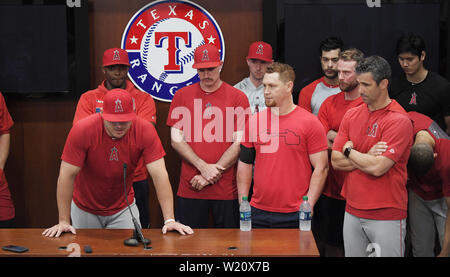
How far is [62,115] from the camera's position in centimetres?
556

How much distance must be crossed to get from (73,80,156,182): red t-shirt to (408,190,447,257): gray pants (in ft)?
7.13

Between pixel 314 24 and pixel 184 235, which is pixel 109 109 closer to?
pixel 184 235

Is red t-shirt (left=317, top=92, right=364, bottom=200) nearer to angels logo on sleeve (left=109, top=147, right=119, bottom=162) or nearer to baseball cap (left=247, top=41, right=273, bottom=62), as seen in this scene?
baseball cap (left=247, top=41, right=273, bottom=62)

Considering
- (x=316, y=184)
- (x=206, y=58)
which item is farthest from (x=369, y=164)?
(x=206, y=58)

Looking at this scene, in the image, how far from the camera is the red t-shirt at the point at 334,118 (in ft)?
15.3

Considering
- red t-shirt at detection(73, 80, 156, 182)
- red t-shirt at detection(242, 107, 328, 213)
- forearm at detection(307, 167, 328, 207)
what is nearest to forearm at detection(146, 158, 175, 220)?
red t-shirt at detection(242, 107, 328, 213)

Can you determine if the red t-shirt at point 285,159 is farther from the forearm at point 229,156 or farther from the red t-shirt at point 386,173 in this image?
the forearm at point 229,156

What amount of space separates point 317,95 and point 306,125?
1.02m

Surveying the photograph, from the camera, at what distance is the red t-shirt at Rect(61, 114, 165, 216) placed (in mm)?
3799

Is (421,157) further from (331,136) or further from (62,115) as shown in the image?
(62,115)

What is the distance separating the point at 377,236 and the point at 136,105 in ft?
7.33

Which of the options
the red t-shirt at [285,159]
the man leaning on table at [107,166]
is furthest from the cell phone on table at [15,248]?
the red t-shirt at [285,159]

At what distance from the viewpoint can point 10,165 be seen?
560 cm

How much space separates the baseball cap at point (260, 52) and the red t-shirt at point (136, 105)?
959 millimetres
